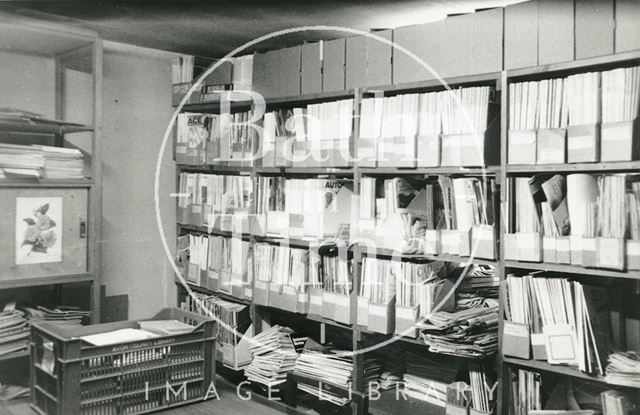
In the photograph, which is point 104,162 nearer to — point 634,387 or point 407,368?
point 407,368

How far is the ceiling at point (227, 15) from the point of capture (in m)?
2.85

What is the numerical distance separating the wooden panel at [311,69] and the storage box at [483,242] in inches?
44.7

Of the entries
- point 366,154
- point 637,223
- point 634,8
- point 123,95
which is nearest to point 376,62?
point 366,154

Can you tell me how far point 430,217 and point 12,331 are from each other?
84.7 inches

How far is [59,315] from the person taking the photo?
3088mm

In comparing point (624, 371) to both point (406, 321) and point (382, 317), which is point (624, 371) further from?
point (382, 317)

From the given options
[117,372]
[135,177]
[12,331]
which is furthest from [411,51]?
[12,331]

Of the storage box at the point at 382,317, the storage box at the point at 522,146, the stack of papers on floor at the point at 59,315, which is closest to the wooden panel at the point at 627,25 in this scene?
the storage box at the point at 522,146

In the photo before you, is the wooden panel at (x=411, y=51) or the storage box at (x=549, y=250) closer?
the storage box at (x=549, y=250)

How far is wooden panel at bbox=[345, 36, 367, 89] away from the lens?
2.78 m

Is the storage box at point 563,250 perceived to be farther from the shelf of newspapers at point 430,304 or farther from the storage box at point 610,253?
the shelf of newspapers at point 430,304

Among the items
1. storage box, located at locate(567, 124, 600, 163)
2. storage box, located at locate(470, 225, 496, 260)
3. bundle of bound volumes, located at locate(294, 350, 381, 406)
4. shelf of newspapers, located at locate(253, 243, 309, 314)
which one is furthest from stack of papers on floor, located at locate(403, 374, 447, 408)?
storage box, located at locate(567, 124, 600, 163)

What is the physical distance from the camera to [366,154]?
2.78 meters

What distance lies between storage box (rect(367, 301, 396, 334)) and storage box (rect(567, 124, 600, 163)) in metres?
1.03
